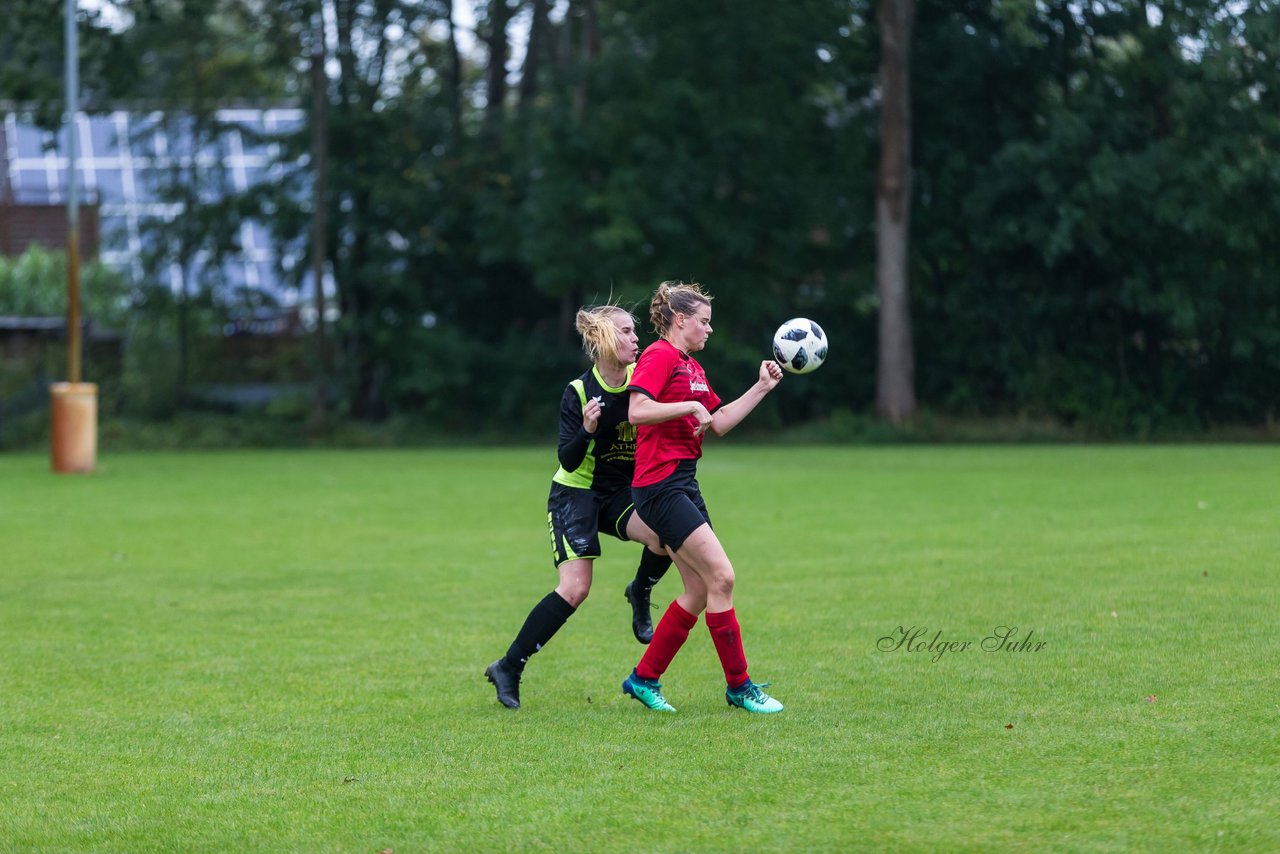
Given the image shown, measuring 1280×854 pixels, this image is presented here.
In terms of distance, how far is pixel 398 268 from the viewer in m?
39.2

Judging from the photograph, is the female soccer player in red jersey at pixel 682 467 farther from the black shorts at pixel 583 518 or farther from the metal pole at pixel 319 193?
the metal pole at pixel 319 193

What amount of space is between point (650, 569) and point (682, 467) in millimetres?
1560

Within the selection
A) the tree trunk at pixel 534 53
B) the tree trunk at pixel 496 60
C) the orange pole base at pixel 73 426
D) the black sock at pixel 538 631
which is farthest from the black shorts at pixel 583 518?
the tree trunk at pixel 534 53

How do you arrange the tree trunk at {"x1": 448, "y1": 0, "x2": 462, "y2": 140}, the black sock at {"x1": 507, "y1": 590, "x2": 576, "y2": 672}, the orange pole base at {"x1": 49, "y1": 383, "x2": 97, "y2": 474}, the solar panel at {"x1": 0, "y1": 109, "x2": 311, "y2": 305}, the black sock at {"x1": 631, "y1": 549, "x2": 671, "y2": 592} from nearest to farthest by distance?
the black sock at {"x1": 507, "y1": 590, "x2": 576, "y2": 672} → the black sock at {"x1": 631, "y1": 549, "x2": 671, "y2": 592} → the orange pole base at {"x1": 49, "y1": 383, "x2": 97, "y2": 474} → the solar panel at {"x1": 0, "y1": 109, "x2": 311, "y2": 305} → the tree trunk at {"x1": 448, "y1": 0, "x2": 462, "y2": 140}

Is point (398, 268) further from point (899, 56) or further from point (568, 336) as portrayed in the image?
point (899, 56)

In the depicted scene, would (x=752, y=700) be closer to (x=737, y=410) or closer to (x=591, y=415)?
(x=737, y=410)

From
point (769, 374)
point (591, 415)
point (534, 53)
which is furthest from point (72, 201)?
point (769, 374)

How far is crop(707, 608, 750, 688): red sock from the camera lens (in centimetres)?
719

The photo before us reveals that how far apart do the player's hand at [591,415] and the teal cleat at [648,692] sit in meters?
1.15

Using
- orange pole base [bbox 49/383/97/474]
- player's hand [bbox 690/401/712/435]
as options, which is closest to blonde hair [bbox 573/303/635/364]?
player's hand [bbox 690/401/712/435]

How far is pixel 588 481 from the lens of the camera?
309 inches

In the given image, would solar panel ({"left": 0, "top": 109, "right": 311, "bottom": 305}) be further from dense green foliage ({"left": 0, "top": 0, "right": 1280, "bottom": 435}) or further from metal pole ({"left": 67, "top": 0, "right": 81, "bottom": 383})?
metal pole ({"left": 67, "top": 0, "right": 81, "bottom": 383})

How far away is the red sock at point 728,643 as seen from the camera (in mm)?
7191

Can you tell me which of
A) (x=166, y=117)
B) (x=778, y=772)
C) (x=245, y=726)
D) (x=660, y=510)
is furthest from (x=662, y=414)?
(x=166, y=117)
